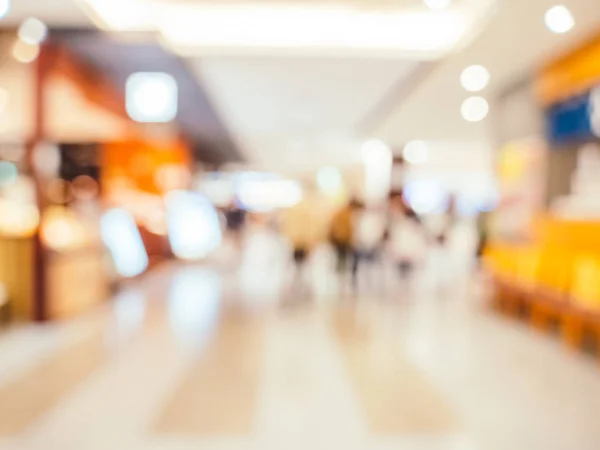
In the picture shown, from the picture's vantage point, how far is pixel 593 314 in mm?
5492

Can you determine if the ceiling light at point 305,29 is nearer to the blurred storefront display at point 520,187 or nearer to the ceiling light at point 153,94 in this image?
the blurred storefront display at point 520,187

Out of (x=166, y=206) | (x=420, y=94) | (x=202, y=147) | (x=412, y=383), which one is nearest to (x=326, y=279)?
(x=420, y=94)

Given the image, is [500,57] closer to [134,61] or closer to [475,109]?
[475,109]

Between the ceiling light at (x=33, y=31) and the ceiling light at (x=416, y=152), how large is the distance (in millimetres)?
12030

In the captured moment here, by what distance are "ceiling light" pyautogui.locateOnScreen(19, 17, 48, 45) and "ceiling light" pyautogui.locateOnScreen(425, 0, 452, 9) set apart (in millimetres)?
3900

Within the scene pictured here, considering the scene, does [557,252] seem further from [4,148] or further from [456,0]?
[4,148]

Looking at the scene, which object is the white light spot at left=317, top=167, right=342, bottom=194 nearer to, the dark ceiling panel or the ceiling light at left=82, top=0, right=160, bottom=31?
the dark ceiling panel

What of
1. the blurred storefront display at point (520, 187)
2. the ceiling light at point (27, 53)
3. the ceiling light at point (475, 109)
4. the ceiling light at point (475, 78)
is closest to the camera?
the ceiling light at point (27, 53)

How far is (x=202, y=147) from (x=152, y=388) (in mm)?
15840

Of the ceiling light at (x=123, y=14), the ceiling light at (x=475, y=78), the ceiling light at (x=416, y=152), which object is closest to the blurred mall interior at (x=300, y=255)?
the ceiling light at (x=123, y=14)

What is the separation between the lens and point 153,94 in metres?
9.49

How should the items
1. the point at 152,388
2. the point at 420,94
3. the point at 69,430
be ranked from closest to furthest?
the point at 69,430 < the point at 152,388 < the point at 420,94

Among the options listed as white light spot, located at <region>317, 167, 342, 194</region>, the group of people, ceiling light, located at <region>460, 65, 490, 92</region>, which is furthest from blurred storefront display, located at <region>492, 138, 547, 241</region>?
white light spot, located at <region>317, 167, 342, 194</region>

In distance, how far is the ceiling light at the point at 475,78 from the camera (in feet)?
26.5
